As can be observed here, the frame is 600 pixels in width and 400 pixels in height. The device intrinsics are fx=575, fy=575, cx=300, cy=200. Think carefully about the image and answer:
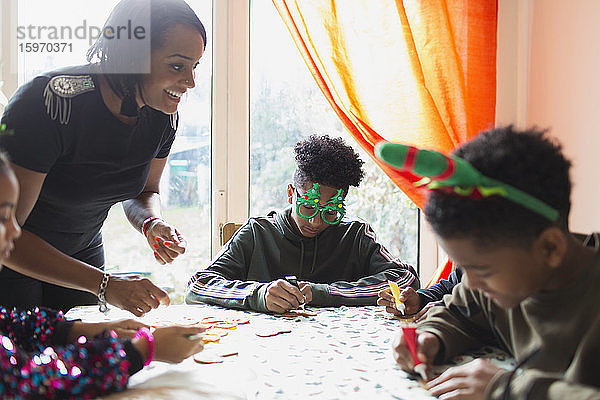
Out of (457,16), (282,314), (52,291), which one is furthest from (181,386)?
(457,16)

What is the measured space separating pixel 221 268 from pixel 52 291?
1.82 feet

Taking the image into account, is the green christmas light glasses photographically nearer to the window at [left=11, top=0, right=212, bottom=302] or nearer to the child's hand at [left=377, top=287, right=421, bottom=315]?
the child's hand at [left=377, top=287, right=421, bottom=315]

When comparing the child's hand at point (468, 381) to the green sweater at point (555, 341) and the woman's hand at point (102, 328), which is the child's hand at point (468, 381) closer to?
the green sweater at point (555, 341)

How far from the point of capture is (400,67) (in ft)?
9.50

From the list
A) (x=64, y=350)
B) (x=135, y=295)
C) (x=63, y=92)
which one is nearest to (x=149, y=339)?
(x=64, y=350)

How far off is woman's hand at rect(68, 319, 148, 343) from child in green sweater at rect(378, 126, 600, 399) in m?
0.71

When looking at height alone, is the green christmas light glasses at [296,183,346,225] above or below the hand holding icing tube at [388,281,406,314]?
above

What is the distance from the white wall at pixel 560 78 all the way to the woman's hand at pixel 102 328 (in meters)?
1.92

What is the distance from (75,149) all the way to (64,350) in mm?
706

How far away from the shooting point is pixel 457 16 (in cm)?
291

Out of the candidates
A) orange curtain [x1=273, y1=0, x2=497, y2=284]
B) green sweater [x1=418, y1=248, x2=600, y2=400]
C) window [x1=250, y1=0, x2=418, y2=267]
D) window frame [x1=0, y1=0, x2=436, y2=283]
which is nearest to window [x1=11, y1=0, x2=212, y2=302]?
window frame [x1=0, y1=0, x2=436, y2=283]

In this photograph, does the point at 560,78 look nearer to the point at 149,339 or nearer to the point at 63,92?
the point at 63,92

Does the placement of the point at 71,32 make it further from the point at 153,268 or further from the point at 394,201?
the point at 394,201

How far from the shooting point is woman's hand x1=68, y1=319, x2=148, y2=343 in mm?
1335
